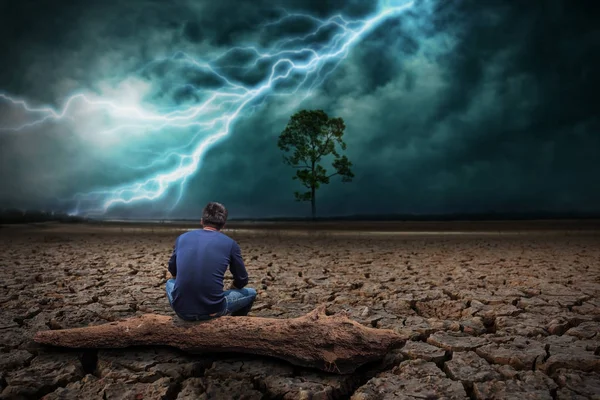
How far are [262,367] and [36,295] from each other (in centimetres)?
397

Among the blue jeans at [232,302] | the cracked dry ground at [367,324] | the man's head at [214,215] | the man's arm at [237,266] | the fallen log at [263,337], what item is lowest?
the cracked dry ground at [367,324]

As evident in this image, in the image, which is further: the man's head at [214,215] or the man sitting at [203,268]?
the man's head at [214,215]

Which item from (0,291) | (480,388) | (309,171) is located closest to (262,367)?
(480,388)

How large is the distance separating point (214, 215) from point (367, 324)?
191cm

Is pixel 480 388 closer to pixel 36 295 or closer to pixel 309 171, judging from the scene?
pixel 36 295

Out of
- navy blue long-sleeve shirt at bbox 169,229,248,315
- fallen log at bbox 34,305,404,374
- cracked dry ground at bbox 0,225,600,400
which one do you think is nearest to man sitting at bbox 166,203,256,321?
navy blue long-sleeve shirt at bbox 169,229,248,315

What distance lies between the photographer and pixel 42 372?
2.60 m

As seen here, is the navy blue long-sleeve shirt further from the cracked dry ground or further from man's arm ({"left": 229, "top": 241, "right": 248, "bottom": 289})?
the cracked dry ground

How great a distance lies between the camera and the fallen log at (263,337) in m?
2.57

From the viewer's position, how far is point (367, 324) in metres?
3.64

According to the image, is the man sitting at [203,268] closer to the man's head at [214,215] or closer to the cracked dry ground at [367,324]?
the man's head at [214,215]

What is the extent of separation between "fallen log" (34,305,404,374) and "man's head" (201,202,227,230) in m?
0.81

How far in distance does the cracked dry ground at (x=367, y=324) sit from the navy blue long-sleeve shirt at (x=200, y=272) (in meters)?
0.41

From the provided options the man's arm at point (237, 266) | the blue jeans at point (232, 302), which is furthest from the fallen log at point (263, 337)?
the man's arm at point (237, 266)
